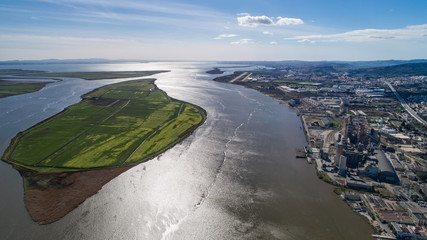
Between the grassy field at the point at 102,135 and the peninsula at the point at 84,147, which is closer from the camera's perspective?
the peninsula at the point at 84,147

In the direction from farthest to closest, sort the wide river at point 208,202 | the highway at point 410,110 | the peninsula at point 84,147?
the highway at point 410,110 → the peninsula at point 84,147 → the wide river at point 208,202

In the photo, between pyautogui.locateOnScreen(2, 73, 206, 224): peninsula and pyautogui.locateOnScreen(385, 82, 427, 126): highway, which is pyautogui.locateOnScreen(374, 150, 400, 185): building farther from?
pyautogui.locateOnScreen(385, 82, 427, 126): highway

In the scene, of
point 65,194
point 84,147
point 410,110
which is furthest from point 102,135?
point 410,110

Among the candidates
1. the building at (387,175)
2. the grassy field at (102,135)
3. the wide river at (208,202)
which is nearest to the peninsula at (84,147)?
the grassy field at (102,135)

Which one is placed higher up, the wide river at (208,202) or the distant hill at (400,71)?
the distant hill at (400,71)

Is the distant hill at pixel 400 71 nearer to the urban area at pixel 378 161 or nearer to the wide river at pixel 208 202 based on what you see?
the urban area at pixel 378 161

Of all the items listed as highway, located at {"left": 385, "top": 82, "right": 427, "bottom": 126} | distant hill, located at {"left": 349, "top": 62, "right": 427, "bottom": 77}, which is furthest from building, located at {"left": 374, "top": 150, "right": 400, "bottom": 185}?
distant hill, located at {"left": 349, "top": 62, "right": 427, "bottom": 77}

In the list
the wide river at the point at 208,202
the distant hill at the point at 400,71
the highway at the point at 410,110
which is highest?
the distant hill at the point at 400,71

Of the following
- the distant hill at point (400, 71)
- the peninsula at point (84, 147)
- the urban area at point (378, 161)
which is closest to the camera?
the urban area at point (378, 161)

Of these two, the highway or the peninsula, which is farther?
the highway
